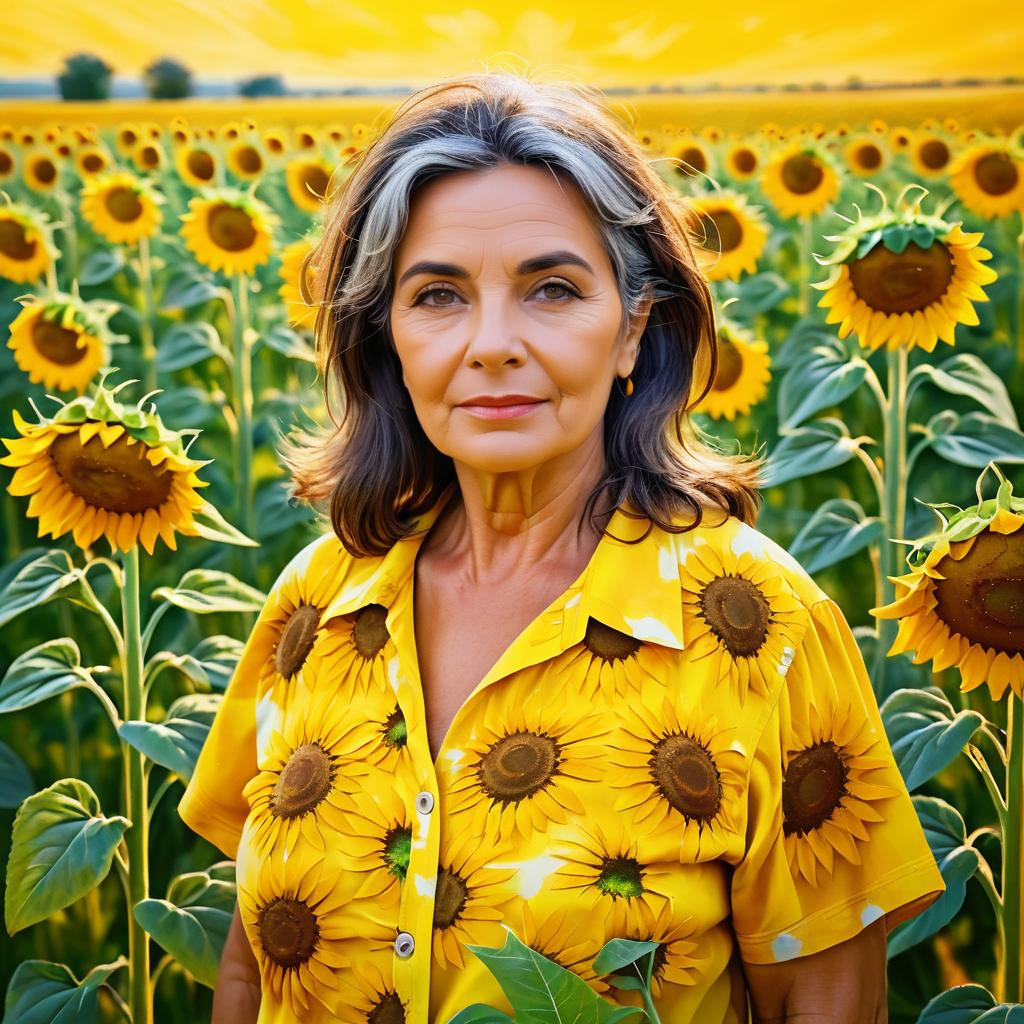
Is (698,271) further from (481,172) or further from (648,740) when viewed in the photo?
(648,740)

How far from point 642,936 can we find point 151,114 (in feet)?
6.45

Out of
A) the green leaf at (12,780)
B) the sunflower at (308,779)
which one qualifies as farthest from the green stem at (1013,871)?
the green leaf at (12,780)

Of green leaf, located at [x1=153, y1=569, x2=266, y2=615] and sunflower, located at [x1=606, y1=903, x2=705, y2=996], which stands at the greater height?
green leaf, located at [x1=153, y1=569, x2=266, y2=615]

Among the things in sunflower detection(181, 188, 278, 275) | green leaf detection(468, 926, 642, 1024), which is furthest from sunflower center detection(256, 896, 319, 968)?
sunflower detection(181, 188, 278, 275)

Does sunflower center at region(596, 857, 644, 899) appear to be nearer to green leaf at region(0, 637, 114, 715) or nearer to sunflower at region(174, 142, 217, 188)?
green leaf at region(0, 637, 114, 715)

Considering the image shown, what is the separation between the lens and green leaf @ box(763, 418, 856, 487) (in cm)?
215

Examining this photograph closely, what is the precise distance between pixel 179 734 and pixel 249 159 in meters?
1.23

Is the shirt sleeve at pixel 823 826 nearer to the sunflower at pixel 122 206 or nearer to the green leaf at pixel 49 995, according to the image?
the green leaf at pixel 49 995

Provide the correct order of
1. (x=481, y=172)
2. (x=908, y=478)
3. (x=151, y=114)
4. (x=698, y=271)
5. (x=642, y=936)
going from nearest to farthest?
(x=642, y=936)
(x=481, y=172)
(x=698, y=271)
(x=908, y=478)
(x=151, y=114)

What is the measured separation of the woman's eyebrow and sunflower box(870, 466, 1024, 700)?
18.6 inches

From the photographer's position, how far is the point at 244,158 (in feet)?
8.68

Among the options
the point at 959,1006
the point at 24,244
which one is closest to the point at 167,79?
the point at 24,244

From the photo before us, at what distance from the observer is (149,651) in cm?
234

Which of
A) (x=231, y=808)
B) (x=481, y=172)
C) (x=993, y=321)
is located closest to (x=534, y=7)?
(x=993, y=321)
